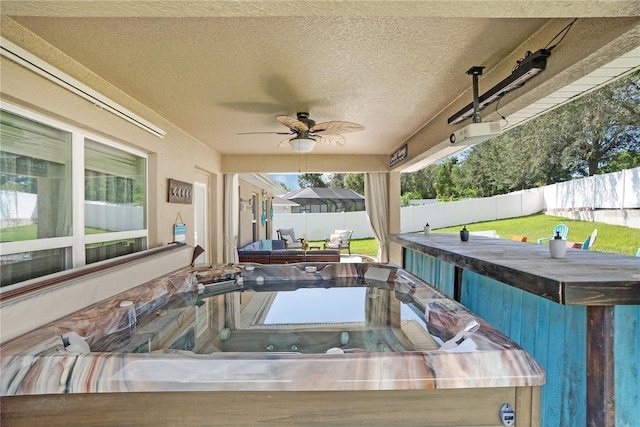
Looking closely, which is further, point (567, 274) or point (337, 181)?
point (337, 181)

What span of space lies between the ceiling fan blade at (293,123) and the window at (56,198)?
5.42ft

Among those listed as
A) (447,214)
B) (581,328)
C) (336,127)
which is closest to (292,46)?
(336,127)

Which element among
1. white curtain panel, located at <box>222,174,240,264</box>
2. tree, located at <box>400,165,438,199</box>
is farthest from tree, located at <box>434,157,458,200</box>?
white curtain panel, located at <box>222,174,240,264</box>

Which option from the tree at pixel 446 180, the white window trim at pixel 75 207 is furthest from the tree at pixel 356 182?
the white window trim at pixel 75 207

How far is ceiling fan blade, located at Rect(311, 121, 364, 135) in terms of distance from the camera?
3282 millimetres

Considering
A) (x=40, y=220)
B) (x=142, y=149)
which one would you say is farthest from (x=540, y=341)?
(x=142, y=149)

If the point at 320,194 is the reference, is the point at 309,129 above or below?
above

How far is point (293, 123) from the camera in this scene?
3.30m

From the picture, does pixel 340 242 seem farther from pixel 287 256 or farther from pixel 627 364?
pixel 627 364

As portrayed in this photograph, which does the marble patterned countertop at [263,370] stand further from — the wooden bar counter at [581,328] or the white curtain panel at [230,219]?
the white curtain panel at [230,219]

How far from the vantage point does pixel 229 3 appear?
4.17 ft

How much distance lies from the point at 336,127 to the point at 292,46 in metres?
1.24

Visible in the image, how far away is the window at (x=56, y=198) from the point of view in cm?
203

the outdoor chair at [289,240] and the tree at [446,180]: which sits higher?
Answer: the tree at [446,180]
